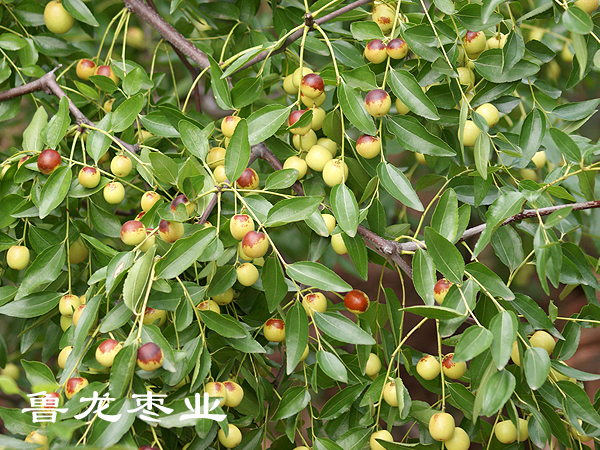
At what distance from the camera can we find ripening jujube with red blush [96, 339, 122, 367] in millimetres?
519

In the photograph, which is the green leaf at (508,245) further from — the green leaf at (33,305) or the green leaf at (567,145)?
the green leaf at (33,305)

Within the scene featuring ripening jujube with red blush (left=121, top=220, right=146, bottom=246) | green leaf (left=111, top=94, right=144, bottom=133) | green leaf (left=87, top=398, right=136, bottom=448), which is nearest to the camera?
green leaf (left=87, top=398, right=136, bottom=448)

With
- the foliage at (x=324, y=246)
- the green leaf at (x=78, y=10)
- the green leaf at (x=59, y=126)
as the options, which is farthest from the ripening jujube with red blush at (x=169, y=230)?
the green leaf at (x=78, y=10)

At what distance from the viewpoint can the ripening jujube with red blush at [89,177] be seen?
2.15 feet

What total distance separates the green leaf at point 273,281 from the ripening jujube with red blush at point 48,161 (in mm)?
291

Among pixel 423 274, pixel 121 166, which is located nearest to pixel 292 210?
pixel 423 274

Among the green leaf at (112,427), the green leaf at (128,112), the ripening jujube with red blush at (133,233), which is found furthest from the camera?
the green leaf at (128,112)

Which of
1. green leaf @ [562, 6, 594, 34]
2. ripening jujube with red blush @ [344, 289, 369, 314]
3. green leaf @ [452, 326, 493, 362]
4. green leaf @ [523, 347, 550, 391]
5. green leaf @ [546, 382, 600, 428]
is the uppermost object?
green leaf @ [562, 6, 594, 34]

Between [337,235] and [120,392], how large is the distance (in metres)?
0.31

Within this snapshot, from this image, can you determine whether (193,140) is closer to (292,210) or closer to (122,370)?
(292,210)

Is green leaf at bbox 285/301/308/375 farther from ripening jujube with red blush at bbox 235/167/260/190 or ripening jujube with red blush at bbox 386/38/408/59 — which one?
ripening jujube with red blush at bbox 386/38/408/59

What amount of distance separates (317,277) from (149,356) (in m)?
0.19

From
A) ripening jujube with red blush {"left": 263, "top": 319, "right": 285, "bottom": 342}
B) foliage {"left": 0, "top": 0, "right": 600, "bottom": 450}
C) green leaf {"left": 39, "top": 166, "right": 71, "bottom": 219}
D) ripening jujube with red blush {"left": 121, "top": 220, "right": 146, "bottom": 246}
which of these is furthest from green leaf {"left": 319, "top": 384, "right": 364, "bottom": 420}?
green leaf {"left": 39, "top": 166, "right": 71, "bottom": 219}

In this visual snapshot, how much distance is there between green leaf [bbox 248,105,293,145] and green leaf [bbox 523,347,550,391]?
1.16 ft
